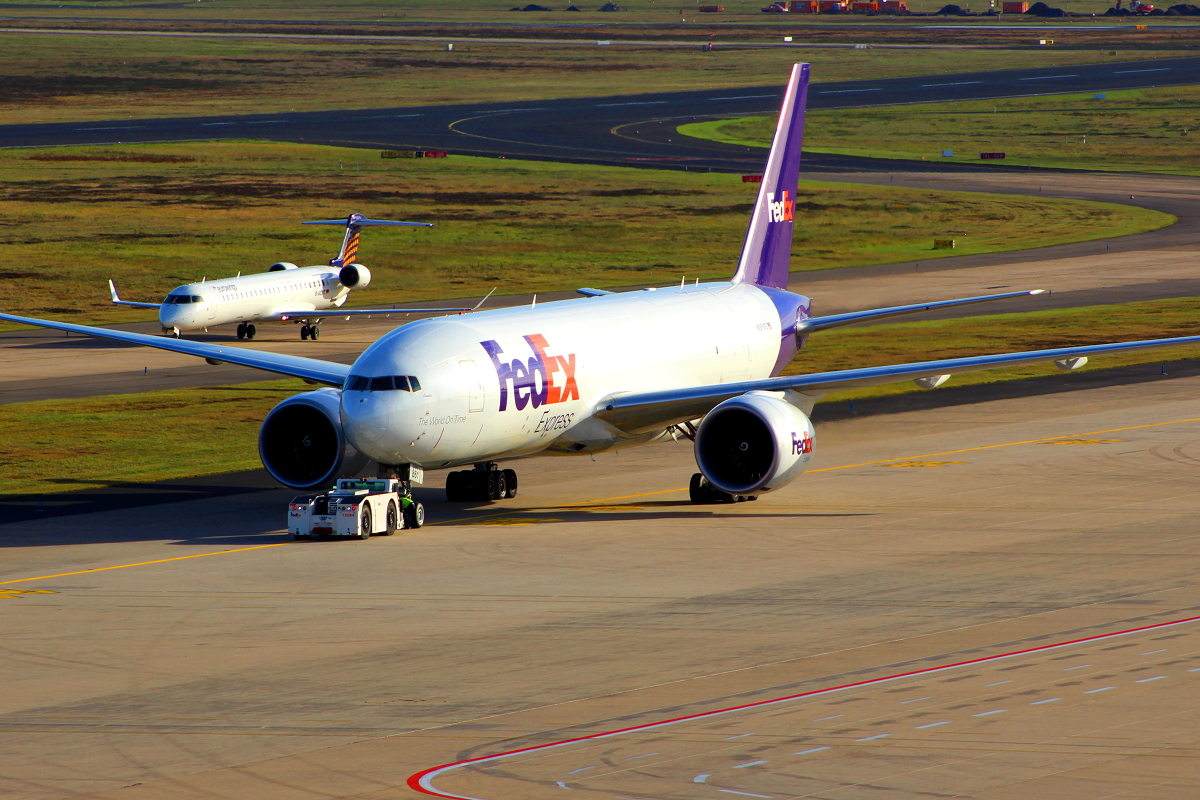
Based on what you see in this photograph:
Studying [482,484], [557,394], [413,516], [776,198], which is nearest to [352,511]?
[413,516]

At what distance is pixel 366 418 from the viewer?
33219 mm

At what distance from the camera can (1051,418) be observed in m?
49.3

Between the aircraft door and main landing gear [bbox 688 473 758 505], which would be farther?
main landing gear [bbox 688 473 758 505]

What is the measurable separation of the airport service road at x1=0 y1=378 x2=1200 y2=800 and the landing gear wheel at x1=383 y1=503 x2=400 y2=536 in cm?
70

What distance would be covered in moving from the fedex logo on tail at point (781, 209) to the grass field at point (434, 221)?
40888 millimetres

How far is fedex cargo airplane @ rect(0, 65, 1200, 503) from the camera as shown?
33.8 m

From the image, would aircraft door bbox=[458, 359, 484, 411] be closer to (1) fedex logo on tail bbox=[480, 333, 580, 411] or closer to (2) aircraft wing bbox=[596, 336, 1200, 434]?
(1) fedex logo on tail bbox=[480, 333, 580, 411]

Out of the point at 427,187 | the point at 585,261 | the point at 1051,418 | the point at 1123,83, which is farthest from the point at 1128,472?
the point at 1123,83

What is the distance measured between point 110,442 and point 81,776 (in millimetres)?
29948

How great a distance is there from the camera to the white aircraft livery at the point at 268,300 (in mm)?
70875

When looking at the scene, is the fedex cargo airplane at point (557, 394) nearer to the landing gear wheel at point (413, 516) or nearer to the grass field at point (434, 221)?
the landing gear wheel at point (413, 516)

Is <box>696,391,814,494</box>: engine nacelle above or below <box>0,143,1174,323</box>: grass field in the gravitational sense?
below

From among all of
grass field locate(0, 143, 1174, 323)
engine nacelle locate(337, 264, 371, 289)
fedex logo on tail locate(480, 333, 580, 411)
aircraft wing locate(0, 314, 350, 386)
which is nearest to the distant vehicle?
fedex logo on tail locate(480, 333, 580, 411)

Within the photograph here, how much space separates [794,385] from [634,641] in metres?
12.8
